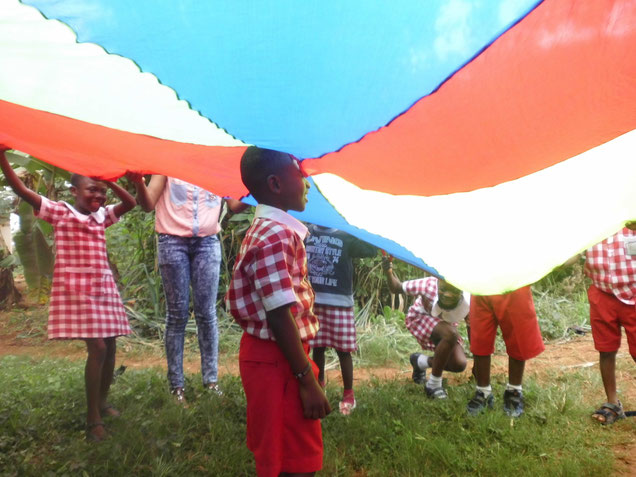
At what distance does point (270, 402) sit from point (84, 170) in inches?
62.1

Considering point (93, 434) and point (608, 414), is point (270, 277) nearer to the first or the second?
point (93, 434)

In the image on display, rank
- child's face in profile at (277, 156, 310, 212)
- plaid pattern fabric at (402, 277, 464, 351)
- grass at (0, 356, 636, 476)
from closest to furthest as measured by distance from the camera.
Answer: child's face in profile at (277, 156, 310, 212) → grass at (0, 356, 636, 476) → plaid pattern fabric at (402, 277, 464, 351)

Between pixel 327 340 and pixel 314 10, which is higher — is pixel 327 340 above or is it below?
below

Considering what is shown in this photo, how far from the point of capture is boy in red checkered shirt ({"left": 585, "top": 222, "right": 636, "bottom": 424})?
3.13 meters

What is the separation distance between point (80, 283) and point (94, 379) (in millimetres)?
517

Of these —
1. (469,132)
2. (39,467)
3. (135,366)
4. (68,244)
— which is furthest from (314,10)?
(135,366)

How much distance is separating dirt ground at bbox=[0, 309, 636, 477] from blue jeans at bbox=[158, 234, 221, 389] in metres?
1.06

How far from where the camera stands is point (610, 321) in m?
3.20

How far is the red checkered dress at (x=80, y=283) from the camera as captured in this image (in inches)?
103

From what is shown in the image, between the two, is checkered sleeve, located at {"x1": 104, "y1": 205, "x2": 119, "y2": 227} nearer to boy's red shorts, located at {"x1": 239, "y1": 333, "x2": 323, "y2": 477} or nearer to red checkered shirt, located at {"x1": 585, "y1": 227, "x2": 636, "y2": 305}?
boy's red shorts, located at {"x1": 239, "y1": 333, "x2": 323, "y2": 477}

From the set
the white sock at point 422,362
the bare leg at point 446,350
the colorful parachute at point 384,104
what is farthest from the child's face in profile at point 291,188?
the white sock at point 422,362

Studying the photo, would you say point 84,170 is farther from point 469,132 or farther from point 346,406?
point 346,406

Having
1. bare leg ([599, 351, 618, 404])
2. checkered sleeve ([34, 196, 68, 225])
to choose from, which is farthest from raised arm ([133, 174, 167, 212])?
bare leg ([599, 351, 618, 404])

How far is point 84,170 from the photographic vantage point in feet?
8.11
